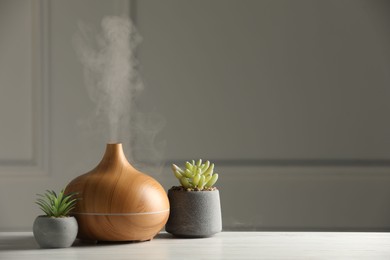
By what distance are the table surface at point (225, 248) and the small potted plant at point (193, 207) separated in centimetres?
2

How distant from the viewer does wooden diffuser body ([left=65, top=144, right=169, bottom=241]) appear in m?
1.24

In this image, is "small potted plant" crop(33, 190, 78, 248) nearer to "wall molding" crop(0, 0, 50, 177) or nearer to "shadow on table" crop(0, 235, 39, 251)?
"shadow on table" crop(0, 235, 39, 251)

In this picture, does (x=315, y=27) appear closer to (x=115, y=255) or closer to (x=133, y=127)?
(x=133, y=127)

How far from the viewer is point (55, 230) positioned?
1.22 meters

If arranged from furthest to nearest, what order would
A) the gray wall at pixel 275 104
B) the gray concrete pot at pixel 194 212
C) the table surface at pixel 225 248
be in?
the gray wall at pixel 275 104 < the gray concrete pot at pixel 194 212 < the table surface at pixel 225 248

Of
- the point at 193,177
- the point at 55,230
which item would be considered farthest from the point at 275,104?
the point at 55,230

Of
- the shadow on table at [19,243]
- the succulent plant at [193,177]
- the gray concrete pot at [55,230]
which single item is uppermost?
the succulent plant at [193,177]

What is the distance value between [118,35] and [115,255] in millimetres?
1433

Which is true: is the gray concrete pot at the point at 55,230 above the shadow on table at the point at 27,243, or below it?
above

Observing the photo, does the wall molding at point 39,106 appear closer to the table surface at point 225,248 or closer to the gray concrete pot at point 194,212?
the table surface at point 225,248

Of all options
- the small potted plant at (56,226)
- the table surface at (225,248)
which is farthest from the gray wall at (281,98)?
the small potted plant at (56,226)

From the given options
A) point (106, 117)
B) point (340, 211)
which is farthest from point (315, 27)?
point (106, 117)

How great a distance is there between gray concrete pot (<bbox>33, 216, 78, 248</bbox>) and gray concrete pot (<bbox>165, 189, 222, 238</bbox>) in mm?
226

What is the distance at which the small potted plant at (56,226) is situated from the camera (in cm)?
121
